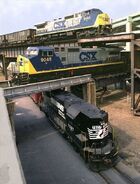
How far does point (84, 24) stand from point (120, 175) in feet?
86.3

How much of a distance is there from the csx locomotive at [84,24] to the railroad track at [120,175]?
23.1m

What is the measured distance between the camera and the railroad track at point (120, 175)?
39.7ft

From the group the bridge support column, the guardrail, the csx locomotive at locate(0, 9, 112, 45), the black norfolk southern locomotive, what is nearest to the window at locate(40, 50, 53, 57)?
the guardrail

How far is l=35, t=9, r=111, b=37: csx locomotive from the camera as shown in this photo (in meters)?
33.6

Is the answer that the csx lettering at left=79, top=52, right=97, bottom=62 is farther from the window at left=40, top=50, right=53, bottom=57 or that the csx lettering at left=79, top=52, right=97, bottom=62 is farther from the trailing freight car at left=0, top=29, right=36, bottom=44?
the trailing freight car at left=0, top=29, right=36, bottom=44

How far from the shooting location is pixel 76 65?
26141mm

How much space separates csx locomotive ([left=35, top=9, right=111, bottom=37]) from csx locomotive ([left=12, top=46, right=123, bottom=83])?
5.88m

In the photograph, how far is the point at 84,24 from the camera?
35125 millimetres

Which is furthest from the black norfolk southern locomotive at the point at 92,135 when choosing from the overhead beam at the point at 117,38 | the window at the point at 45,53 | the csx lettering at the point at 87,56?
the csx lettering at the point at 87,56

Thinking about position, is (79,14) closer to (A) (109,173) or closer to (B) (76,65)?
(B) (76,65)

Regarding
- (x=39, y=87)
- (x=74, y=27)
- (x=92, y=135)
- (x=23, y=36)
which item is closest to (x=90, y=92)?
(x=39, y=87)

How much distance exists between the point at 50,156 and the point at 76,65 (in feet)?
42.7

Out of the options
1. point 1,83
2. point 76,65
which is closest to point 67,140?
point 1,83

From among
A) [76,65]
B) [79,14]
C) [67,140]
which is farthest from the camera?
[79,14]
